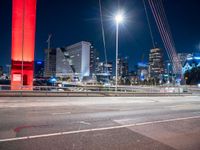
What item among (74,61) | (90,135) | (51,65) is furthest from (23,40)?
(51,65)

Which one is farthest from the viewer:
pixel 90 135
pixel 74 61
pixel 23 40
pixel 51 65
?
pixel 51 65

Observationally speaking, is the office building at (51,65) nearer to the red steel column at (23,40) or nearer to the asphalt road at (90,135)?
the red steel column at (23,40)

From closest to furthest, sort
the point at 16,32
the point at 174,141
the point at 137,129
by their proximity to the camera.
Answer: the point at 174,141, the point at 137,129, the point at 16,32

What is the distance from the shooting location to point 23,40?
2914cm

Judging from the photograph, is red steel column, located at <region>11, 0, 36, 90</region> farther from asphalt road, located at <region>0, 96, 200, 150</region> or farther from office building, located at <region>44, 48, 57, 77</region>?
office building, located at <region>44, 48, 57, 77</region>

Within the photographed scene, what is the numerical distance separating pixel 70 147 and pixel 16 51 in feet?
85.2

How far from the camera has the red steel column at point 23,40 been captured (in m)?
28.2

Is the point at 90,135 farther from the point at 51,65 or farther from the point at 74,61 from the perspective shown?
the point at 51,65

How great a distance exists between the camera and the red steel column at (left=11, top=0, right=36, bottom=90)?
92.4ft

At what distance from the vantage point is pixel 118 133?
25.9ft

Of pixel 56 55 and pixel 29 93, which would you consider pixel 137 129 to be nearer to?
pixel 29 93

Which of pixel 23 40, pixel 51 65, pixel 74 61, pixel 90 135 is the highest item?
pixel 74 61

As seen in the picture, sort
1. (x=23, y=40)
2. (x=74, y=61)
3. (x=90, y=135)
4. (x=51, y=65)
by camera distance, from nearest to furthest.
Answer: (x=90, y=135) < (x=23, y=40) < (x=74, y=61) < (x=51, y=65)

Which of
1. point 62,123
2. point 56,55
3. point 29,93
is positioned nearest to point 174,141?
point 62,123
